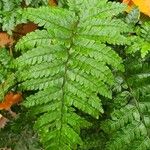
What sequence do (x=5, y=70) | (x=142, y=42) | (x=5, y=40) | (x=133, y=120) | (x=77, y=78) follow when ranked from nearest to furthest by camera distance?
(x=77, y=78) → (x=133, y=120) → (x=142, y=42) → (x=5, y=70) → (x=5, y=40)

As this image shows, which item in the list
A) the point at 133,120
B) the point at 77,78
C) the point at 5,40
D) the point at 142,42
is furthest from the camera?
the point at 5,40

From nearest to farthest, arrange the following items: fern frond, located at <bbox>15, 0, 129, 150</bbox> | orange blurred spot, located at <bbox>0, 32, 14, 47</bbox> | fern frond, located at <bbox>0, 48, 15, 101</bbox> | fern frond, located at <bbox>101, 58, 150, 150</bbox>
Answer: fern frond, located at <bbox>15, 0, 129, 150</bbox> → fern frond, located at <bbox>101, 58, 150, 150</bbox> → fern frond, located at <bbox>0, 48, 15, 101</bbox> → orange blurred spot, located at <bbox>0, 32, 14, 47</bbox>

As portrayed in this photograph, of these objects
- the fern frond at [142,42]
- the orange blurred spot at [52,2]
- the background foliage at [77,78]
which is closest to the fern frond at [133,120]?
the background foliage at [77,78]

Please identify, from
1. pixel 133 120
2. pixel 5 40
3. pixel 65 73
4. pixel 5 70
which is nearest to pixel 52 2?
pixel 5 40

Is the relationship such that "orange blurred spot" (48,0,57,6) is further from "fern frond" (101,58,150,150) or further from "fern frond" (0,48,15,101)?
"fern frond" (101,58,150,150)

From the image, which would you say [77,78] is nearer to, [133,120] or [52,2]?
[133,120]

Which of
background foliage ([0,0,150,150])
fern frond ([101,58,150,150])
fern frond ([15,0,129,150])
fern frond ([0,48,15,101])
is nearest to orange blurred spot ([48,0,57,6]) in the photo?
background foliage ([0,0,150,150])

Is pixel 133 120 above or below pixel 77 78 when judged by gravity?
below

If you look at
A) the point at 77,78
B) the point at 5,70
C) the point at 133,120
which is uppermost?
the point at 77,78

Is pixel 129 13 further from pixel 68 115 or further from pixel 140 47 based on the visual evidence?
pixel 68 115
